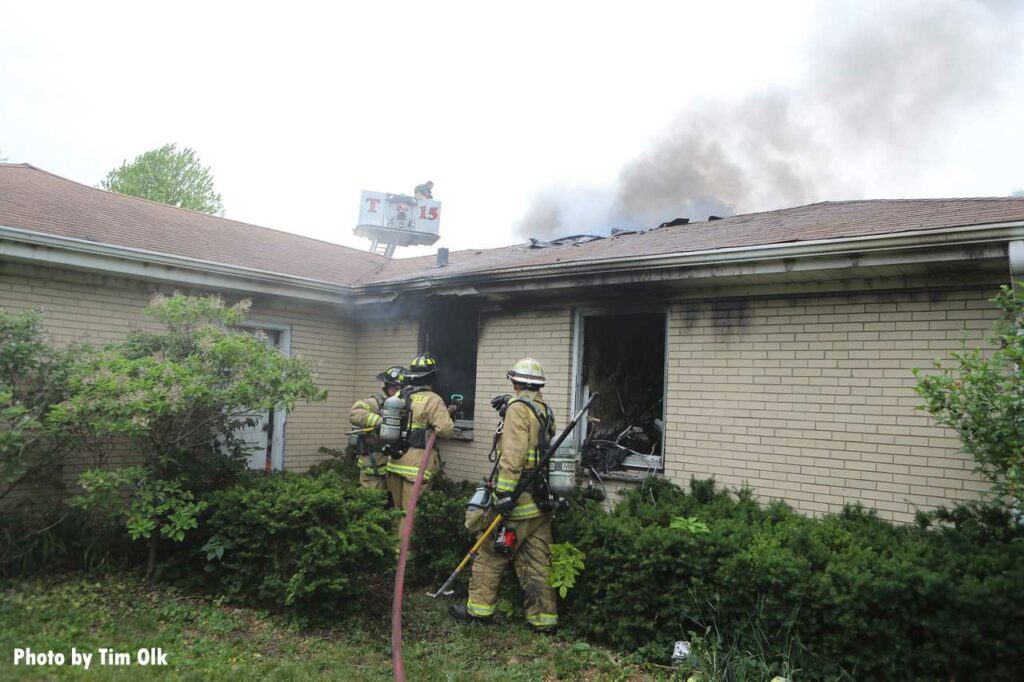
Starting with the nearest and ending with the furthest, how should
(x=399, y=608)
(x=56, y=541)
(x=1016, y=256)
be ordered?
(x=1016, y=256) → (x=399, y=608) → (x=56, y=541)

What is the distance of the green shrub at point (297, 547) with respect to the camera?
17.0 ft

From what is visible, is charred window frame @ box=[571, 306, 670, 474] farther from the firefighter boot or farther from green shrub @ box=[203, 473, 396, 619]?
green shrub @ box=[203, 473, 396, 619]

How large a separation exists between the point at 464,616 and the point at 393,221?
68.4 ft

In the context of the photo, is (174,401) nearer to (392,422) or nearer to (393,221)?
(392,422)

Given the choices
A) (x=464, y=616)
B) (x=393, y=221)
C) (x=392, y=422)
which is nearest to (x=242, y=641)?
(x=464, y=616)

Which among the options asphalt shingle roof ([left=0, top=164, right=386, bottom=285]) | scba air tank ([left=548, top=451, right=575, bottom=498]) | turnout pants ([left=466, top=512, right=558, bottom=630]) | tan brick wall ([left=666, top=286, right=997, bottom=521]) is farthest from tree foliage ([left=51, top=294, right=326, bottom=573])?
tan brick wall ([left=666, top=286, right=997, bottom=521])

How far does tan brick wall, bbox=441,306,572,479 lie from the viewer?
23.0 feet

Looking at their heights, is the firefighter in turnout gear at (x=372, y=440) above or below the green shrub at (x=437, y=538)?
above

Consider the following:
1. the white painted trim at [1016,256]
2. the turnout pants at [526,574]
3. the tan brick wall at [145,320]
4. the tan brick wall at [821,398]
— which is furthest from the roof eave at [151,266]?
the white painted trim at [1016,256]

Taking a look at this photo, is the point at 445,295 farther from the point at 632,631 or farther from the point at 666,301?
the point at 632,631

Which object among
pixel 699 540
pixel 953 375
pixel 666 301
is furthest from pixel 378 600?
pixel 953 375

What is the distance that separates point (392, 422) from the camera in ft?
21.2

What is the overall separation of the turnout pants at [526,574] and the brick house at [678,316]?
1.28 meters

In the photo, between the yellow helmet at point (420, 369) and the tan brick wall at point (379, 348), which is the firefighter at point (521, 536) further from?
the tan brick wall at point (379, 348)
